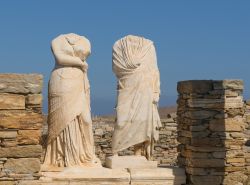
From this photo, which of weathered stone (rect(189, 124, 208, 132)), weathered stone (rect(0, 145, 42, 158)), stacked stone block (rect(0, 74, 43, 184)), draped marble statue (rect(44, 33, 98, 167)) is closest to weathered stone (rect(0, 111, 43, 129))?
stacked stone block (rect(0, 74, 43, 184))

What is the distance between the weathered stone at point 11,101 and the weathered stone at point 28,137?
1.09 feet

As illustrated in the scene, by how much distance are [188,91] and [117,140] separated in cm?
138

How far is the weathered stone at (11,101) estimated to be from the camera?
6.76 meters

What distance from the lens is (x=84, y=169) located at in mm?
7688

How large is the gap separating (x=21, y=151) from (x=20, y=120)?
40 cm

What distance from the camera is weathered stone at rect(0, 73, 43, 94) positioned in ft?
22.3

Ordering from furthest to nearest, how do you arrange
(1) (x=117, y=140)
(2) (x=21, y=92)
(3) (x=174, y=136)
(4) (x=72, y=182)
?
1. (3) (x=174, y=136)
2. (1) (x=117, y=140)
3. (4) (x=72, y=182)
4. (2) (x=21, y=92)

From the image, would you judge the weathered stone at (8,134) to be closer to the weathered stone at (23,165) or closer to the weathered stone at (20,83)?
the weathered stone at (23,165)

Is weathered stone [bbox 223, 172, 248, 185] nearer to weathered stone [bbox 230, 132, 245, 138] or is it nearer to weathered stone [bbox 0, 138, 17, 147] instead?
weathered stone [bbox 230, 132, 245, 138]

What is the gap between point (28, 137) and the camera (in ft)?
22.4

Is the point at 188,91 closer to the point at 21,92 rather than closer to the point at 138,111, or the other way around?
the point at 138,111

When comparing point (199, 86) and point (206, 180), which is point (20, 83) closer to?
point (199, 86)

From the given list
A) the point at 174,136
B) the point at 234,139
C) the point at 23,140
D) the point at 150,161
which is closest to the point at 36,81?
the point at 23,140

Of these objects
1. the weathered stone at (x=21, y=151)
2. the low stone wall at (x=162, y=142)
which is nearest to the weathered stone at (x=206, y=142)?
the weathered stone at (x=21, y=151)
